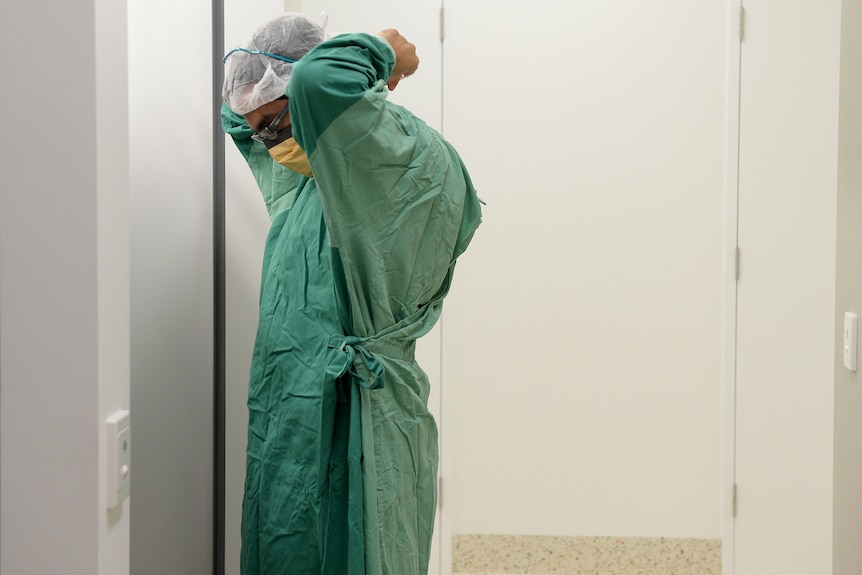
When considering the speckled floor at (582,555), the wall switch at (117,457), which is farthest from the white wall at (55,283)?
the speckled floor at (582,555)

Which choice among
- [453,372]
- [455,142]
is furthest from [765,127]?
[453,372]

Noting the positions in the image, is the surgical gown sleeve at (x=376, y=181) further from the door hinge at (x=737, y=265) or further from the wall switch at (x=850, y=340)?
the door hinge at (x=737, y=265)

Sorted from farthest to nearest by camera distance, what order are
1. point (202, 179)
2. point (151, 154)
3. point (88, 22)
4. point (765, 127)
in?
point (765, 127) < point (202, 179) < point (151, 154) < point (88, 22)

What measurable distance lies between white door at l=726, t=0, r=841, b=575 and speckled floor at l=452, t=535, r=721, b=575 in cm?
16

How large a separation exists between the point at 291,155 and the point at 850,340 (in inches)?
35.8

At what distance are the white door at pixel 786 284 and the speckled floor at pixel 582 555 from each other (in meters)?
0.16

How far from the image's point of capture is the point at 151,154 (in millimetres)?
1312

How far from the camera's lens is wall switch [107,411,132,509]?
0.84 m

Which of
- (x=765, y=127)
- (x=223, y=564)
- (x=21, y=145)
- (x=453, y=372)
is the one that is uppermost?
(x=765, y=127)

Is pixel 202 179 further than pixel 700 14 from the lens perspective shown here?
No

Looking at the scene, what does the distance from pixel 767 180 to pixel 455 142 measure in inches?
35.0

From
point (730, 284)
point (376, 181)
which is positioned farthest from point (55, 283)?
point (730, 284)

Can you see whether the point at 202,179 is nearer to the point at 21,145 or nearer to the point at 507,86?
the point at 21,145

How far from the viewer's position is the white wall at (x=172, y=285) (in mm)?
1265
